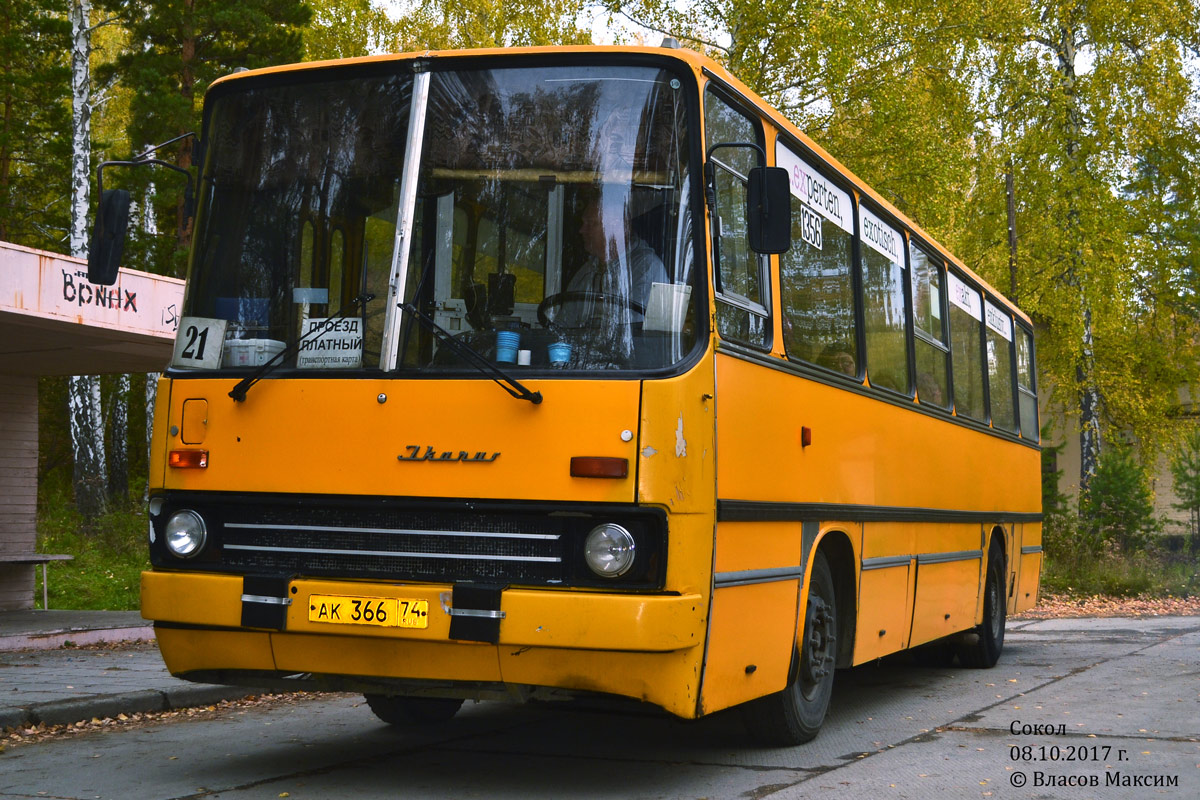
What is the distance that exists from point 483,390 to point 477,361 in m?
0.13

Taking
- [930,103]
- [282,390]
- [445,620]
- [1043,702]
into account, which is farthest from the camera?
[930,103]

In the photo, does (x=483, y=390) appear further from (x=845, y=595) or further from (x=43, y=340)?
(x=43, y=340)

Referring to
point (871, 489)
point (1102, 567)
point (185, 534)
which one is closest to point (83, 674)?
point (185, 534)

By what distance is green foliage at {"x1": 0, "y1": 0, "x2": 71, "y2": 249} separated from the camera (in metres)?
29.5

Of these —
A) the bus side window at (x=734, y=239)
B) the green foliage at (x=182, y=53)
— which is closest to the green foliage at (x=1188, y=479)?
the green foliage at (x=182, y=53)

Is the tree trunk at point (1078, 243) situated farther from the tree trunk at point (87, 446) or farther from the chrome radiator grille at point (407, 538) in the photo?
the chrome radiator grille at point (407, 538)

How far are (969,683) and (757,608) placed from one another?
5234 mm

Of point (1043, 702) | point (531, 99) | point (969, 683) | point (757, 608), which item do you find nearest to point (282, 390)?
point (531, 99)

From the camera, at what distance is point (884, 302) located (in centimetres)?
907

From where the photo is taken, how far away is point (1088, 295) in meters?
29.4

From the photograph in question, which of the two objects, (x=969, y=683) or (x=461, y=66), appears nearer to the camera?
(x=461, y=66)

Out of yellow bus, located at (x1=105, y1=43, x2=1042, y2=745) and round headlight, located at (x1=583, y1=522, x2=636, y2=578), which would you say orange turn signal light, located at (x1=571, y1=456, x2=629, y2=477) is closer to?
yellow bus, located at (x1=105, y1=43, x2=1042, y2=745)

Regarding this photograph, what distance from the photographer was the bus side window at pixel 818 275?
7285 millimetres

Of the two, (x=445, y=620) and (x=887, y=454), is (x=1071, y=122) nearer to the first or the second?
(x=887, y=454)
